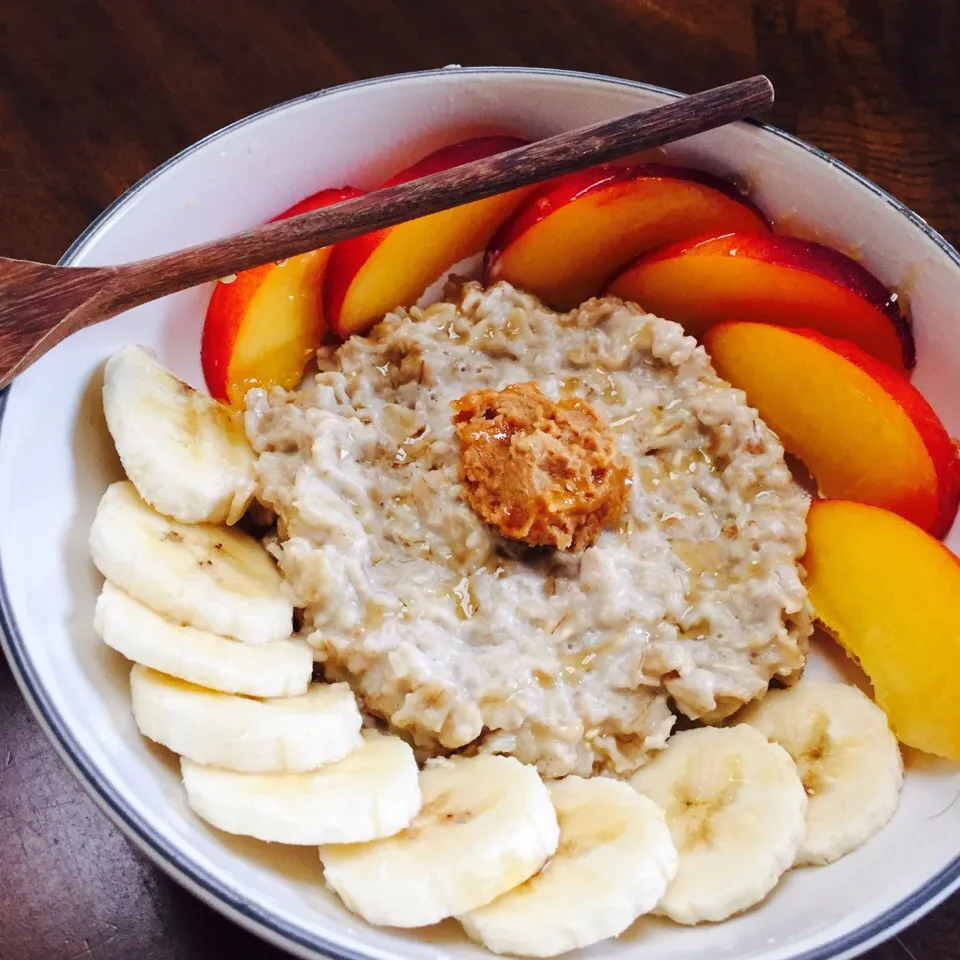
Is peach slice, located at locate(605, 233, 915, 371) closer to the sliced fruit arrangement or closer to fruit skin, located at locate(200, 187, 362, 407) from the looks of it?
fruit skin, located at locate(200, 187, 362, 407)

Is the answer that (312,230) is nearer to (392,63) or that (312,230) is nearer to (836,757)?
(392,63)

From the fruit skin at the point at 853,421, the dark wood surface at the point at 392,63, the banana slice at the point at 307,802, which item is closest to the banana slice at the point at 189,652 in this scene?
the banana slice at the point at 307,802

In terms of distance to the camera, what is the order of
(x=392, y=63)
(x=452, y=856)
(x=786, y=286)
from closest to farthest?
1. (x=452, y=856)
2. (x=786, y=286)
3. (x=392, y=63)

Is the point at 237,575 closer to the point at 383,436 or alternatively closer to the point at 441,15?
the point at 383,436

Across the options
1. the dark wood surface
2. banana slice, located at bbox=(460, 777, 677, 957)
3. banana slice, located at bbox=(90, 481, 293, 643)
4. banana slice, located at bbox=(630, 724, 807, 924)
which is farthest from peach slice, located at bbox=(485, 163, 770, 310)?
banana slice, located at bbox=(460, 777, 677, 957)

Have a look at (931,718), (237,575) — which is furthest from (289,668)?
(931,718)

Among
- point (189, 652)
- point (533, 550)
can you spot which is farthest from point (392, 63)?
point (189, 652)

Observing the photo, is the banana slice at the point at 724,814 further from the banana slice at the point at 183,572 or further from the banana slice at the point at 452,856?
the banana slice at the point at 183,572
